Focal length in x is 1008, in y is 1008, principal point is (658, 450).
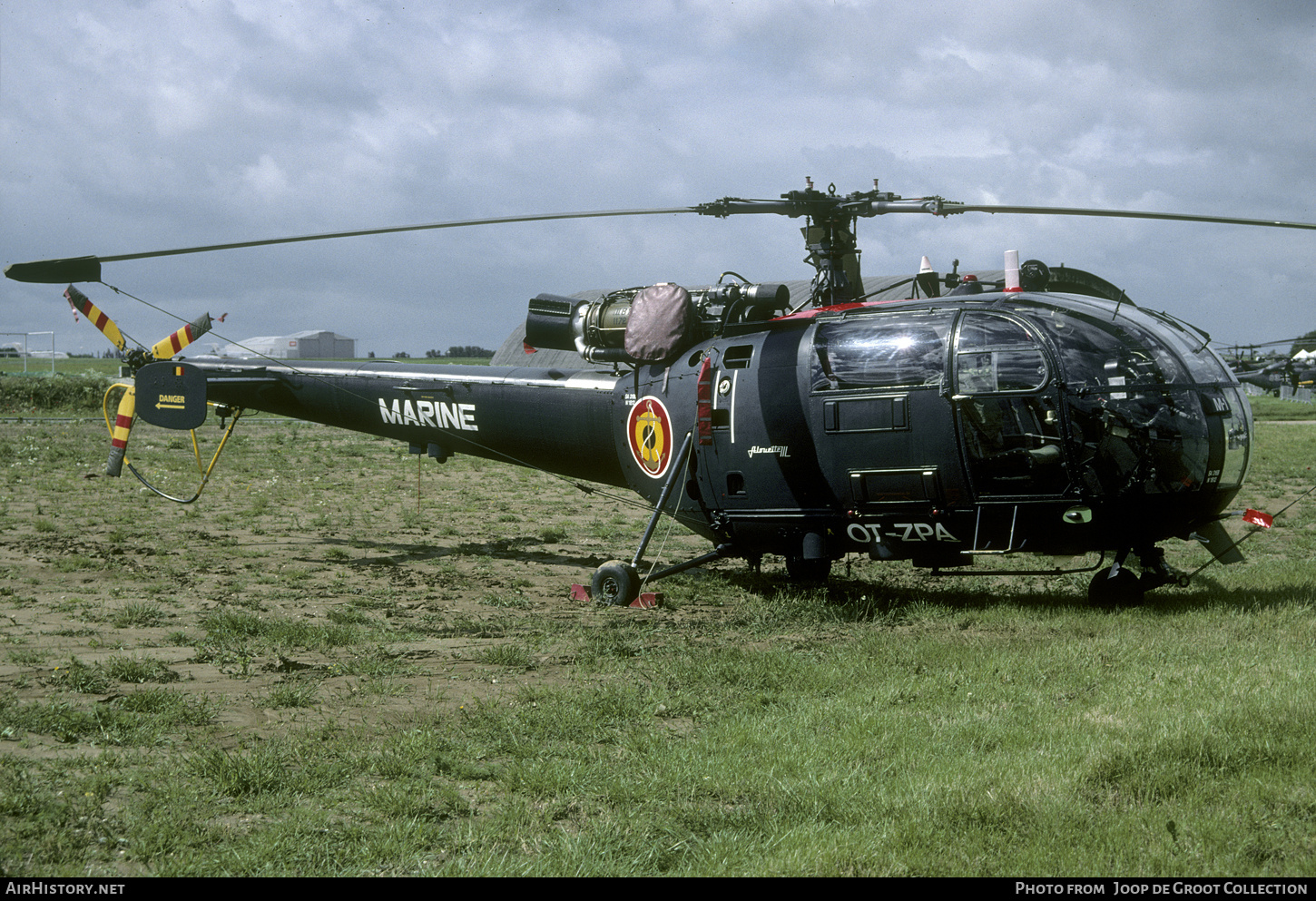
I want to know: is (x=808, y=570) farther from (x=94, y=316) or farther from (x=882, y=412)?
(x=94, y=316)

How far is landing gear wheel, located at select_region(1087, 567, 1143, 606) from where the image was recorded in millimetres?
8500

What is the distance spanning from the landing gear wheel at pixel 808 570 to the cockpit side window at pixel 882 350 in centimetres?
209

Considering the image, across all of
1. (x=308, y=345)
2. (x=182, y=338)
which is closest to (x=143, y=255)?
(x=182, y=338)

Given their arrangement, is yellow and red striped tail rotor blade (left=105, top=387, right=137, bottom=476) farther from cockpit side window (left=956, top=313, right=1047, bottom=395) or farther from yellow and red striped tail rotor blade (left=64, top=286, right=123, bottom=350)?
cockpit side window (left=956, top=313, right=1047, bottom=395)

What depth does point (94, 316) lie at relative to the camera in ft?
43.6

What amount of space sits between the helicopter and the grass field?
2.47 ft

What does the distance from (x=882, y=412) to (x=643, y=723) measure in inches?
147

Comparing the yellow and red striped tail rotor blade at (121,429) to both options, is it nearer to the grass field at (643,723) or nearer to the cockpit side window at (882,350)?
the grass field at (643,723)

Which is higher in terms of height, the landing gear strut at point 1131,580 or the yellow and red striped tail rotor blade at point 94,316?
the yellow and red striped tail rotor blade at point 94,316

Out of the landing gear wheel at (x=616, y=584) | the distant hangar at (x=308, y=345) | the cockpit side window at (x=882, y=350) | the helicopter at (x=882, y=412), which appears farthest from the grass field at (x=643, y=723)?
the distant hangar at (x=308, y=345)

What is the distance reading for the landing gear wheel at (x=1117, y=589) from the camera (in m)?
8.50

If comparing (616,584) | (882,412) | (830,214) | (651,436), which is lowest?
(616,584)

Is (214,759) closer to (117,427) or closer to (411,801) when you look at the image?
(411,801)

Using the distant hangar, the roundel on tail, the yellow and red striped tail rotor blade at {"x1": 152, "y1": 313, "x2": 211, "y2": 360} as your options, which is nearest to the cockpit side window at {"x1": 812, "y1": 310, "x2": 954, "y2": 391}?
the roundel on tail
